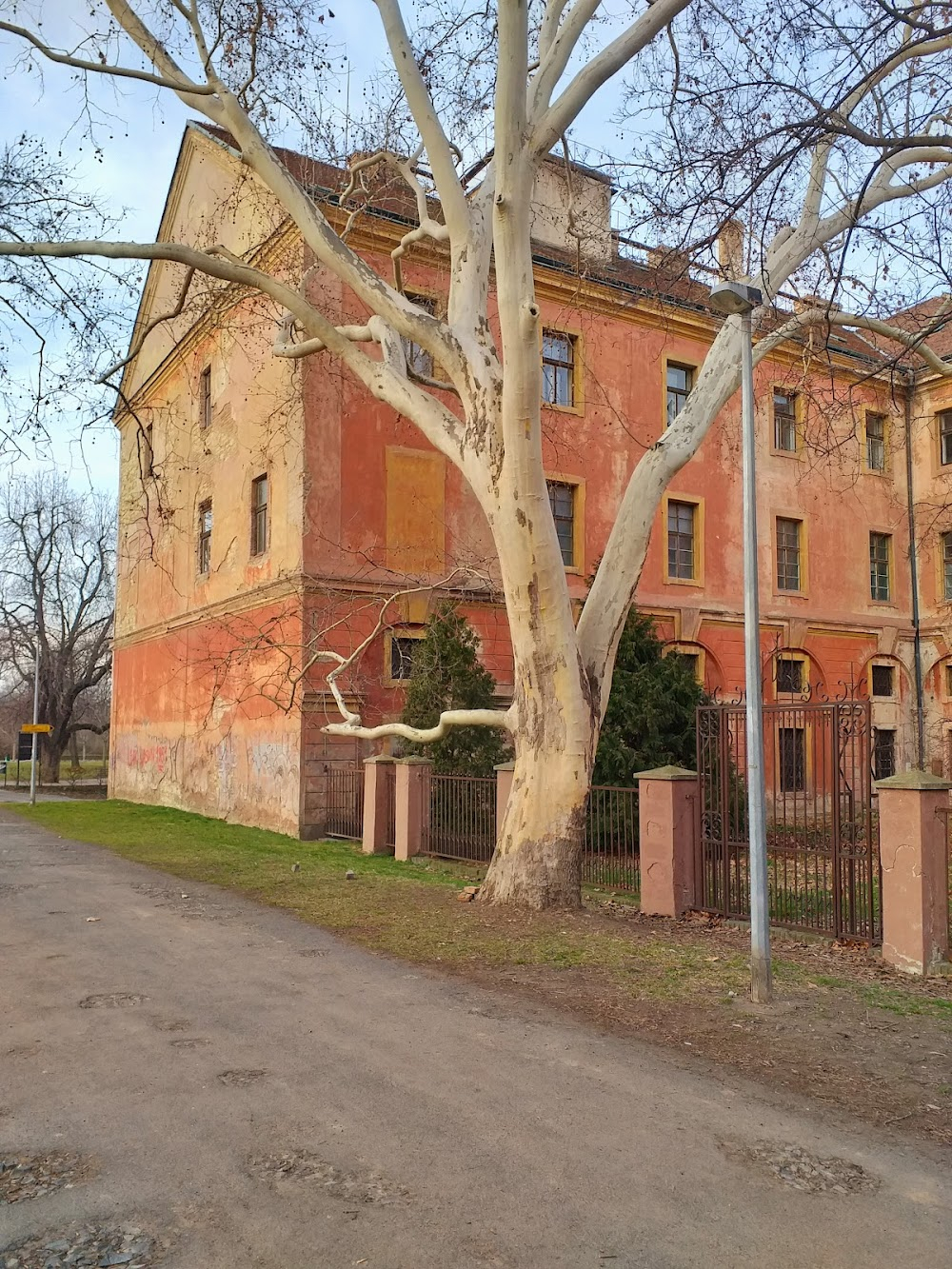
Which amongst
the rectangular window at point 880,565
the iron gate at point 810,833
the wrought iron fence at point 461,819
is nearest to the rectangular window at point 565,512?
the wrought iron fence at point 461,819

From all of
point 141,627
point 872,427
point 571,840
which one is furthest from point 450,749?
point 872,427

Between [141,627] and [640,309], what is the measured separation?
1574cm

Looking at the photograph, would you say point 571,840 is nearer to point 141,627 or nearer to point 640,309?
point 640,309

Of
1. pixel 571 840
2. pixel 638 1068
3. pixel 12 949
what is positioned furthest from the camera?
pixel 571 840

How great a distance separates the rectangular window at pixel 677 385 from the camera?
2461 cm

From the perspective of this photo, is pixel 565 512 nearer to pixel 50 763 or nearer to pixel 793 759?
pixel 793 759

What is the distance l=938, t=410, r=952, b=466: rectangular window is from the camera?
28.4 meters

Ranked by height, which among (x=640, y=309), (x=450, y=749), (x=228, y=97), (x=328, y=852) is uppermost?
(x=640, y=309)

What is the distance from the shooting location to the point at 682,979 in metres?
8.09

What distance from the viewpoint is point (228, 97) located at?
11.1 meters

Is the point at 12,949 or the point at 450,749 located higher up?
the point at 450,749

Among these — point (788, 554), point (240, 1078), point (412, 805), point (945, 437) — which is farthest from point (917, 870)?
point (945, 437)

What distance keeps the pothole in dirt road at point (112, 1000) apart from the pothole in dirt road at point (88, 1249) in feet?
11.1

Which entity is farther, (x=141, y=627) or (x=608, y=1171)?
(x=141, y=627)
